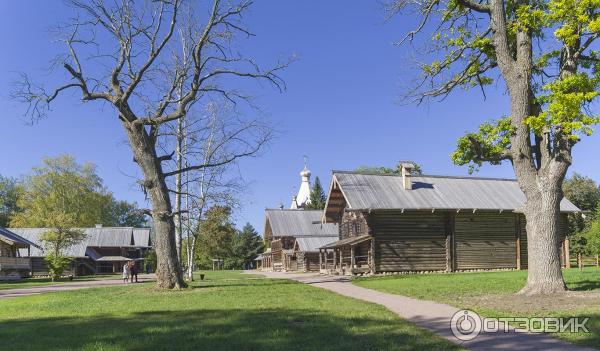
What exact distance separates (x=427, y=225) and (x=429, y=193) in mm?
2875

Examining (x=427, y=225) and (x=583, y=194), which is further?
(x=583, y=194)

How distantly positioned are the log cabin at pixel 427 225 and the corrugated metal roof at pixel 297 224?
1656 cm

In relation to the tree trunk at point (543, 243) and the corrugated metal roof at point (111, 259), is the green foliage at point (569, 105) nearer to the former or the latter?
the tree trunk at point (543, 243)

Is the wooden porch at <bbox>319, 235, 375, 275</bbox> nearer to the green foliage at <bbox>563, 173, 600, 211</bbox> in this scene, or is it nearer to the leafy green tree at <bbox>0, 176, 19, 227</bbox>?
the green foliage at <bbox>563, 173, 600, 211</bbox>

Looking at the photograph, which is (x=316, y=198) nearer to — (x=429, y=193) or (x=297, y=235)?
(x=297, y=235)

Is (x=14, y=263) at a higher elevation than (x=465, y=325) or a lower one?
lower

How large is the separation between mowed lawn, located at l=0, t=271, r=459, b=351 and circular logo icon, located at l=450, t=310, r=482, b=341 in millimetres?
535

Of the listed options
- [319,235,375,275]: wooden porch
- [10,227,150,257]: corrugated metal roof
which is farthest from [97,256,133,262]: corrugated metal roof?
[319,235,375,275]: wooden porch

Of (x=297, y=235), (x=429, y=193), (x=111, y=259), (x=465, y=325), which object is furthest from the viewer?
(x=111, y=259)

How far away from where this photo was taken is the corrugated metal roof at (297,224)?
54.9 metres

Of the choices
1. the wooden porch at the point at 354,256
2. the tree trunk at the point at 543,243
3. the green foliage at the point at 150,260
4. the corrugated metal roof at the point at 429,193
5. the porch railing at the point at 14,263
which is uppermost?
the corrugated metal roof at the point at 429,193

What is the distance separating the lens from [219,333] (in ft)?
29.6

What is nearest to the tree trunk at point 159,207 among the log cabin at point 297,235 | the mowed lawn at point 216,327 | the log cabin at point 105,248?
the mowed lawn at point 216,327

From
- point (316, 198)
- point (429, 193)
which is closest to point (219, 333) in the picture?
point (429, 193)
